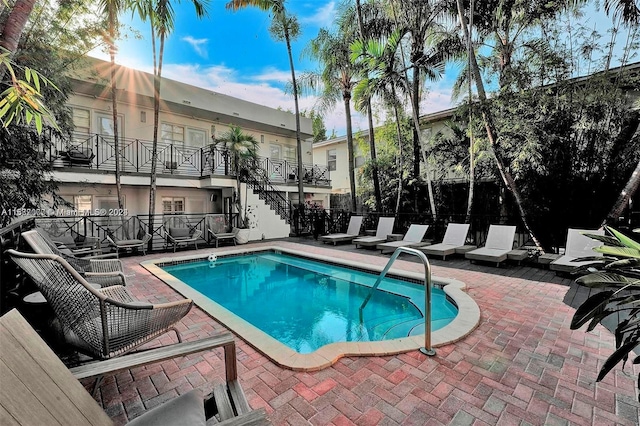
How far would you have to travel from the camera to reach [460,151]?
1067cm

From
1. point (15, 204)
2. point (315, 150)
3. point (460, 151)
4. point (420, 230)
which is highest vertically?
point (315, 150)

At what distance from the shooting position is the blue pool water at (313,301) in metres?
4.22

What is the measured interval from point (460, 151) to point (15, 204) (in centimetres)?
1259

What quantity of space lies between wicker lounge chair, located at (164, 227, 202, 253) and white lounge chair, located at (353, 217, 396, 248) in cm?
558

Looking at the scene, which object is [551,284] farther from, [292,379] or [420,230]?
[292,379]

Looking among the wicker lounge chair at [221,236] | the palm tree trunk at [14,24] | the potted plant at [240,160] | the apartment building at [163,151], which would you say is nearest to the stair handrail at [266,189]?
the apartment building at [163,151]

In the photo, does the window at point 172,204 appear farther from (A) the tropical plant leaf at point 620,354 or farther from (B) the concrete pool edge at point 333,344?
(A) the tropical plant leaf at point 620,354

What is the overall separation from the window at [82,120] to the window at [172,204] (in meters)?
3.70

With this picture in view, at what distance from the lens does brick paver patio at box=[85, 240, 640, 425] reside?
2018 millimetres

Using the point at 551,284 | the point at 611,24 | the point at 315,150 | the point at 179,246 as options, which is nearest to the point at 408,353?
the point at 551,284

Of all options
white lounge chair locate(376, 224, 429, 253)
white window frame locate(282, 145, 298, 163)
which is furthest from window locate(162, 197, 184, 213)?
white lounge chair locate(376, 224, 429, 253)

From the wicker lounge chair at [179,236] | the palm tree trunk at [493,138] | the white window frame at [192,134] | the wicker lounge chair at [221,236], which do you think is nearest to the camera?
the palm tree trunk at [493,138]

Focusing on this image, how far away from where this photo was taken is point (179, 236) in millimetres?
9836

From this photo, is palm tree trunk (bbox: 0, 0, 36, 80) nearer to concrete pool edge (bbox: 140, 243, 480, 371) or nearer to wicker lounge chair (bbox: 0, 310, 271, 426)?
wicker lounge chair (bbox: 0, 310, 271, 426)
